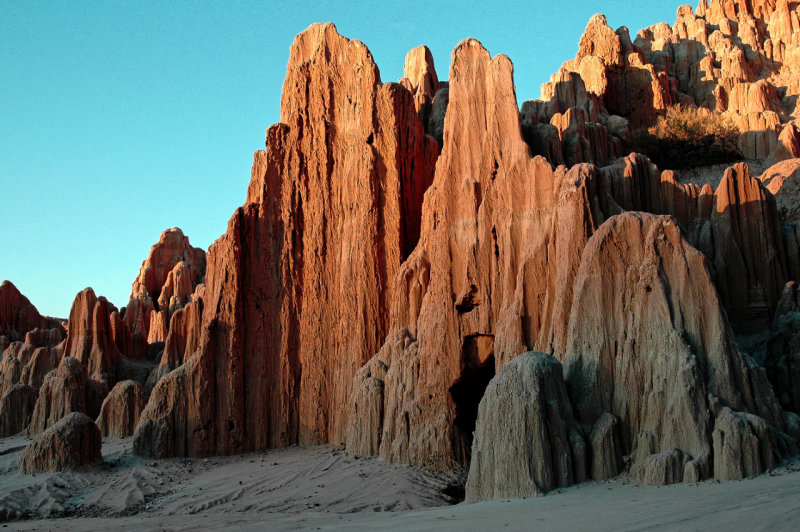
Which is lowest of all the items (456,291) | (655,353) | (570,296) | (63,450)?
(63,450)

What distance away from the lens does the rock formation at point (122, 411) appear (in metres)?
31.1

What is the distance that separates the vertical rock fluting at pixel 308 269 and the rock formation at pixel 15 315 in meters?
30.8

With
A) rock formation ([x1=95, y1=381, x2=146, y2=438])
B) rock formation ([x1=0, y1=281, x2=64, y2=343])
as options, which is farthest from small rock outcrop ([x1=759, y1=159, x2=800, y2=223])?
rock formation ([x1=0, y1=281, x2=64, y2=343])

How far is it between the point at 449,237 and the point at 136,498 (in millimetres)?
11355

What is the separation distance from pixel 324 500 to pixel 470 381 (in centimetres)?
521

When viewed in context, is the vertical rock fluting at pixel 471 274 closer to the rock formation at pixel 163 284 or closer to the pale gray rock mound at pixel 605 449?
the pale gray rock mound at pixel 605 449

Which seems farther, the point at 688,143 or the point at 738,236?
the point at 688,143

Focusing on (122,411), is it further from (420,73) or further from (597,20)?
(597,20)

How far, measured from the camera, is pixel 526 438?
13.1m

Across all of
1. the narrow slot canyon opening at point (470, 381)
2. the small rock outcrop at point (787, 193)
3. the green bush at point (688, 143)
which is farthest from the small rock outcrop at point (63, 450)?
the green bush at point (688, 143)

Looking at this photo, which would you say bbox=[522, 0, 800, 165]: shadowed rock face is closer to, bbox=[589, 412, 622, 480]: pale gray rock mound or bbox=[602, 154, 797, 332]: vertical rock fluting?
bbox=[602, 154, 797, 332]: vertical rock fluting

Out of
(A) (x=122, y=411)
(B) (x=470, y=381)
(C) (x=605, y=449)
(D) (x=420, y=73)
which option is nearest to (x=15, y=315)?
(A) (x=122, y=411)

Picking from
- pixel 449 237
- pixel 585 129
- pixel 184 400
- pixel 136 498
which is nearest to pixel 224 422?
pixel 184 400

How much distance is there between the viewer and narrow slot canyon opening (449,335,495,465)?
64.8 feet
